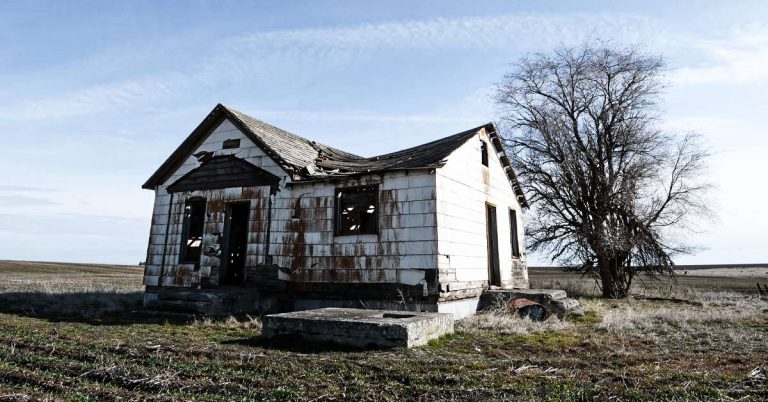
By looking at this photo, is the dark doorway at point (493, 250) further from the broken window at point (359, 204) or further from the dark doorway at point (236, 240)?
the dark doorway at point (236, 240)

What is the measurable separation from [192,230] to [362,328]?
9679mm

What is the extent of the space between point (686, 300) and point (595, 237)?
4.03 meters

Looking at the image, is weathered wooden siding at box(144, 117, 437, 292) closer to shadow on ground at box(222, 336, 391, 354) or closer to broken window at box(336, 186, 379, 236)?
broken window at box(336, 186, 379, 236)

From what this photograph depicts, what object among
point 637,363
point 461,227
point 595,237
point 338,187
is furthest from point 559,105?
point 637,363

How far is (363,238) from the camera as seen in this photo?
A: 11.6 meters

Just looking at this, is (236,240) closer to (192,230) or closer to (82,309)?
(192,230)

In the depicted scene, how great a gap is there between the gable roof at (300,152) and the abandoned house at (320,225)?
6 cm

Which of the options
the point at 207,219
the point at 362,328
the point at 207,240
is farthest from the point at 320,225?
the point at 362,328

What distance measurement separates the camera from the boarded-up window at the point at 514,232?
55.2 ft

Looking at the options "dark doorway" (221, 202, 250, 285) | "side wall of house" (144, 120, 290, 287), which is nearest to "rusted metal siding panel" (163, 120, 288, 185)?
"side wall of house" (144, 120, 290, 287)

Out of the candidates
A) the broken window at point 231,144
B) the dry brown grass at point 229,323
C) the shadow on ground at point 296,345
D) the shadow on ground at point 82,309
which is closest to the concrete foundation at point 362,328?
the shadow on ground at point 296,345

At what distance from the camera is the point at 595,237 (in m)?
19.4

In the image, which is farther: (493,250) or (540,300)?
(493,250)

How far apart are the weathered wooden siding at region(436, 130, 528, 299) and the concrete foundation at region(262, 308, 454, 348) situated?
109 inches
